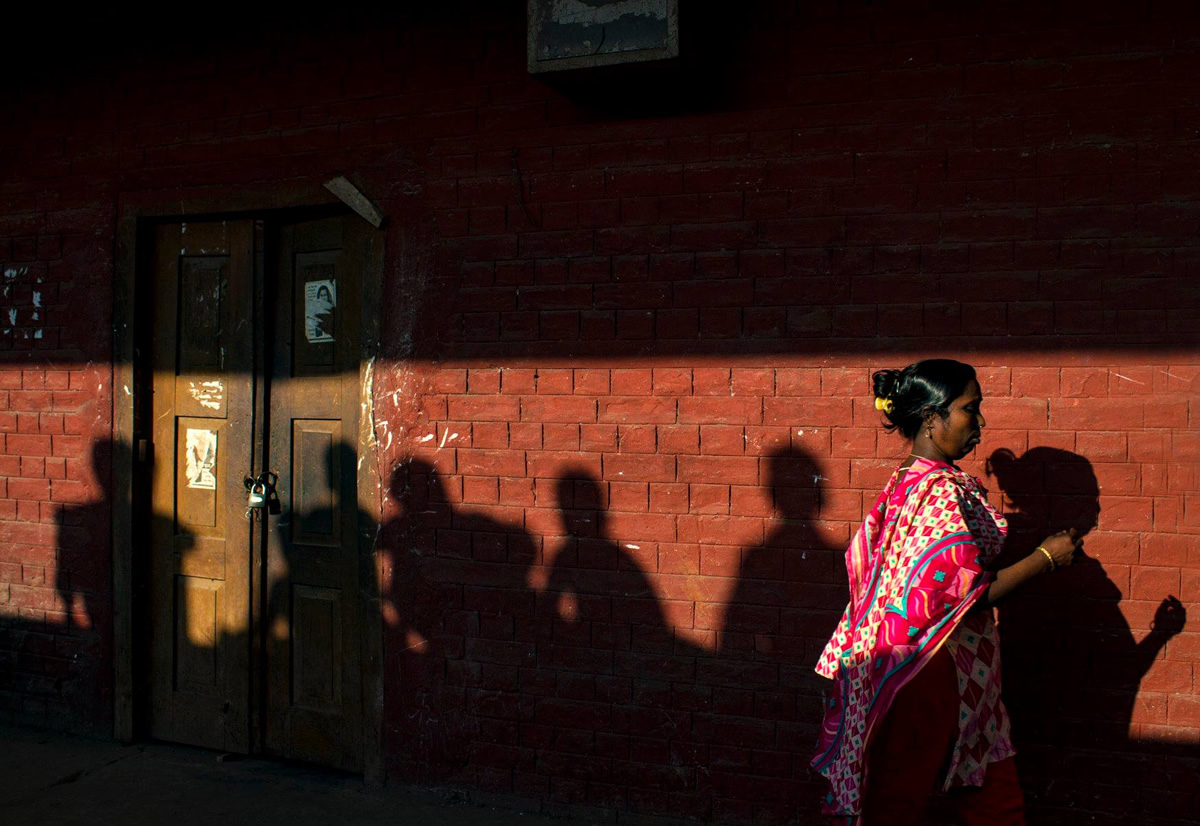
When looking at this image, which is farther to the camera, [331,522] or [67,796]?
[331,522]

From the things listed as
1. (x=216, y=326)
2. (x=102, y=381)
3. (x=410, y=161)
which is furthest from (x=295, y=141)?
(x=102, y=381)

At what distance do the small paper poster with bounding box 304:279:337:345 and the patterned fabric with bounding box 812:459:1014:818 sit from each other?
8.20 feet

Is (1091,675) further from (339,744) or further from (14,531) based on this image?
(14,531)

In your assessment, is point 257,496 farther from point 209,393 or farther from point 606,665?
point 606,665

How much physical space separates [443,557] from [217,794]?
1319mm

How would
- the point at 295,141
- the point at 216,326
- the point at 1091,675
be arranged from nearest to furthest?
the point at 1091,675 → the point at 295,141 → the point at 216,326

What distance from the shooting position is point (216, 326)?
4.64 metres

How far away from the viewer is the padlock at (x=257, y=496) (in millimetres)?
4352

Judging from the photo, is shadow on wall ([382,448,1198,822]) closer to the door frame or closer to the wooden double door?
the door frame

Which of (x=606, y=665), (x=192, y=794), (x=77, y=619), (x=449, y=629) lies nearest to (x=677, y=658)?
(x=606, y=665)

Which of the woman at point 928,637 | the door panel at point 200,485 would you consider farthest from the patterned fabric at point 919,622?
the door panel at point 200,485

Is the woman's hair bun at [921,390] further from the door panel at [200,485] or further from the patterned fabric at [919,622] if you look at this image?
the door panel at [200,485]

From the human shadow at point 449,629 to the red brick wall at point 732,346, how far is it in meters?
0.01

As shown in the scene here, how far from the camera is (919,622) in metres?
2.79
